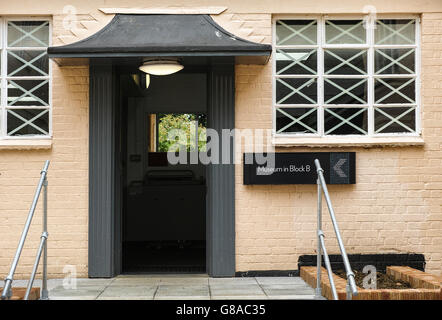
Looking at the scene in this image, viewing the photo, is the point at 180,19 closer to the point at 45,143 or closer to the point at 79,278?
the point at 45,143

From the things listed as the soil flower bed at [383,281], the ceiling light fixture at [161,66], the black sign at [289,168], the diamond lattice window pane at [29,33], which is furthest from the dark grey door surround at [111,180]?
the soil flower bed at [383,281]

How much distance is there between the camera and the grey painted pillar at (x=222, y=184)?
6.90 m

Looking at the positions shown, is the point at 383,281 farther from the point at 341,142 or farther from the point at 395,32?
the point at 395,32

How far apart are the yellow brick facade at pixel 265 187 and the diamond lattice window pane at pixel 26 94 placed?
0.20 m

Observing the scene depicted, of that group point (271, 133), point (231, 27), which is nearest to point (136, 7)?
point (231, 27)

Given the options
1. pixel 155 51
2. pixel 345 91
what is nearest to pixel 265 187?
pixel 345 91

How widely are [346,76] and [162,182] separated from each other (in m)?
4.35

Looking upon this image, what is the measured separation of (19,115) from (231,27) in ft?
9.65

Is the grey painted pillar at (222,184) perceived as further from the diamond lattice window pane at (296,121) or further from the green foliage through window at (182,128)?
the green foliage through window at (182,128)

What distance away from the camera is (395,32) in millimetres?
7180

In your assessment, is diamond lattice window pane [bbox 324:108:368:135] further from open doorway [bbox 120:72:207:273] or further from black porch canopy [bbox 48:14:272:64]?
open doorway [bbox 120:72:207:273]

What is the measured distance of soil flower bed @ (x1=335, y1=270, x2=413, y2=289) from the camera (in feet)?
20.1

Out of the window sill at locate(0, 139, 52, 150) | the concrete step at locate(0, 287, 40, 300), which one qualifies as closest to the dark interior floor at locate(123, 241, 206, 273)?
the concrete step at locate(0, 287, 40, 300)

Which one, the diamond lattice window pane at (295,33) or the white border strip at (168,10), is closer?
the white border strip at (168,10)
